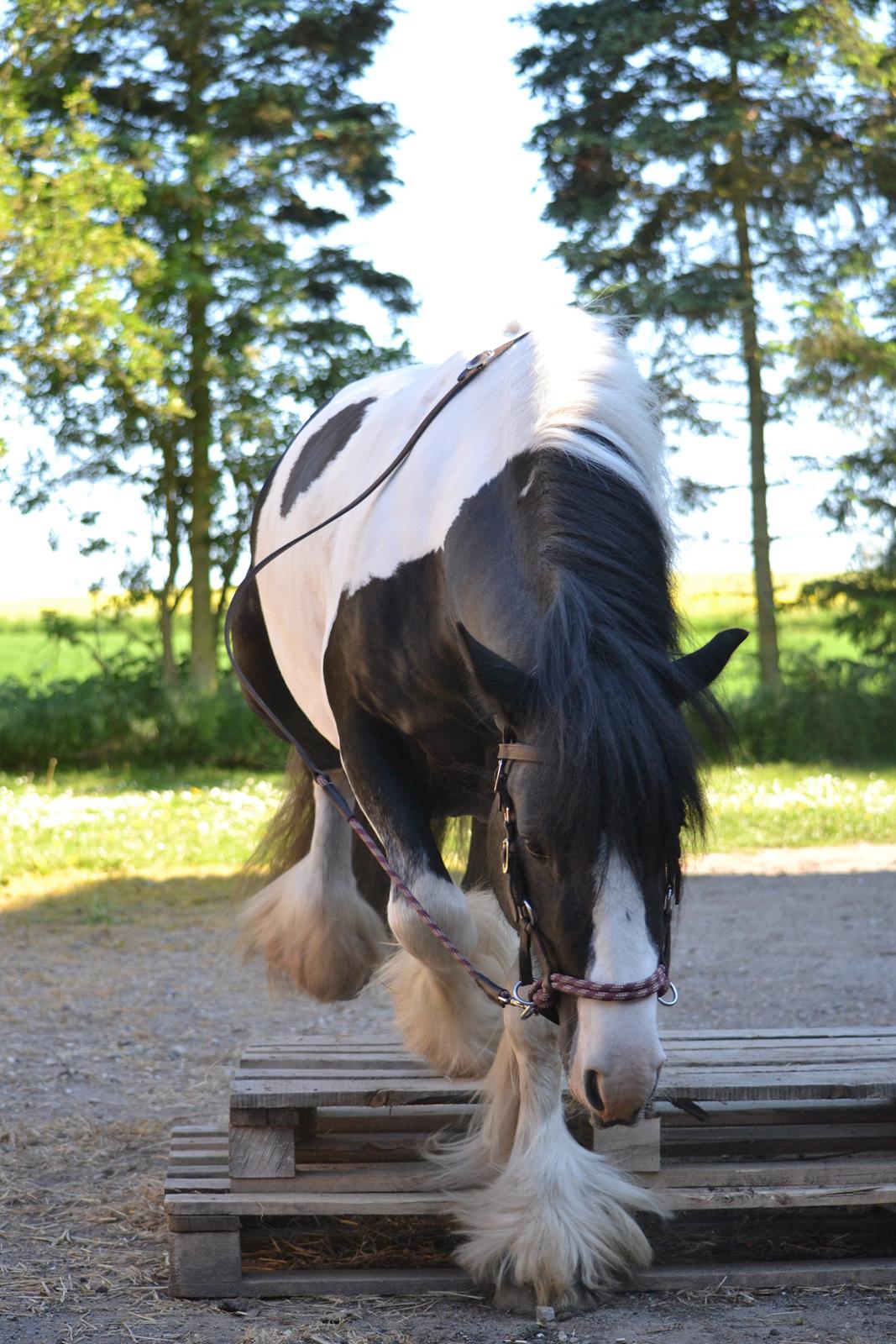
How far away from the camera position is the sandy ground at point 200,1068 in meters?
2.60

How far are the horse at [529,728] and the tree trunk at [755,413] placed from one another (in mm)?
13124

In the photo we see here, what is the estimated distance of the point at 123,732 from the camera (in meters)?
14.4

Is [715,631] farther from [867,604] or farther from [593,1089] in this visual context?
[593,1089]

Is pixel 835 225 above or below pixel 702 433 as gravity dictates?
above

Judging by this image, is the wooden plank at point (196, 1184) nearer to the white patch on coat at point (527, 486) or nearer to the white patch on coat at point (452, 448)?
the white patch on coat at point (452, 448)

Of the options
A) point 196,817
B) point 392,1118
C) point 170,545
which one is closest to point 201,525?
point 170,545

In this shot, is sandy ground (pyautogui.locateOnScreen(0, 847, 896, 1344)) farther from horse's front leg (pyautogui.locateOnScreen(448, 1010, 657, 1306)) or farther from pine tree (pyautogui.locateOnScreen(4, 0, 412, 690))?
pine tree (pyautogui.locateOnScreen(4, 0, 412, 690))

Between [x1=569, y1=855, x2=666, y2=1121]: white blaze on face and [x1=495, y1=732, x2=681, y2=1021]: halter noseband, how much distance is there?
5 centimetres

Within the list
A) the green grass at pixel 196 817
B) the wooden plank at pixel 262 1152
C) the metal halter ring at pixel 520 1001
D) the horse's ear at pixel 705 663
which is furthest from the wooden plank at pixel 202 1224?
the green grass at pixel 196 817

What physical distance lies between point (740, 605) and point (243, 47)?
988 centimetres

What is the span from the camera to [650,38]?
16922mm

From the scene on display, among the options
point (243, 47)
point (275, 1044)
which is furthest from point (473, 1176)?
point (243, 47)

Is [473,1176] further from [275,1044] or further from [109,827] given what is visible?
[109,827]

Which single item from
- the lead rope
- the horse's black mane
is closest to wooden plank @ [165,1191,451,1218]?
the lead rope
